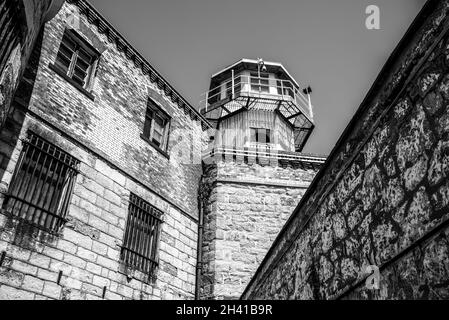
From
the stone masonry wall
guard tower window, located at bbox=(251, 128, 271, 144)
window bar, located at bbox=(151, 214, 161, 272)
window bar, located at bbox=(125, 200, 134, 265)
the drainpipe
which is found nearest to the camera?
the stone masonry wall

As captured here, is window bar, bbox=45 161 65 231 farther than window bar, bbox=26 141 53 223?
Yes

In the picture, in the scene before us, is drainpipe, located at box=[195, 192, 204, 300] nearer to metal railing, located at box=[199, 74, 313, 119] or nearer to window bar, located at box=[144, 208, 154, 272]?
window bar, located at box=[144, 208, 154, 272]

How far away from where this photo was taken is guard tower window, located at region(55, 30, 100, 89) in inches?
335

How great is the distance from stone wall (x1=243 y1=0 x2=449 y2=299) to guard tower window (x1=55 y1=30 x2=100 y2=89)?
708 centimetres

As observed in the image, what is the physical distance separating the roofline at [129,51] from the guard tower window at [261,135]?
16.7 ft

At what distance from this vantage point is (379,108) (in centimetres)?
298

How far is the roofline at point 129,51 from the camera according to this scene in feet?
30.9

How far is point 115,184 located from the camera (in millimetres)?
8383

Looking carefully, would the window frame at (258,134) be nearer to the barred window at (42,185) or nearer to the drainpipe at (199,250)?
the drainpipe at (199,250)

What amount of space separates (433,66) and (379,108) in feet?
2.07

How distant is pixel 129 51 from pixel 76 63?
2.10 m

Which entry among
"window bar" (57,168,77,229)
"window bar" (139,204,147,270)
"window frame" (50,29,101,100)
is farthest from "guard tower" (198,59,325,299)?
"window frame" (50,29,101,100)

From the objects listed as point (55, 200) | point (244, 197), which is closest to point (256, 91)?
point (244, 197)

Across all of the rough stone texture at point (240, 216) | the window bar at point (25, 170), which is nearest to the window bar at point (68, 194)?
the window bar at point (25, 170)
